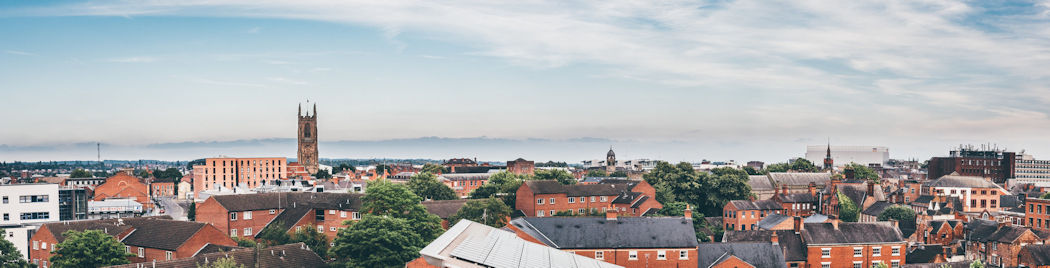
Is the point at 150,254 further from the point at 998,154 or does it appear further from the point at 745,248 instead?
the point at 998,154

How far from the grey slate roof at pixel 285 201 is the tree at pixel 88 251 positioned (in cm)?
2436

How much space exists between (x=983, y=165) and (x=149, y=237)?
6919 inches

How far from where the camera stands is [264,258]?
52.8 metres

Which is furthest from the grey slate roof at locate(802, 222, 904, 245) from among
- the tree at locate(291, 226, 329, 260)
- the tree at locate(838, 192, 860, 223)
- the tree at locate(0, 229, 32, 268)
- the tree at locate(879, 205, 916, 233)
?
the tree at locate(0, 229, 32, 268)

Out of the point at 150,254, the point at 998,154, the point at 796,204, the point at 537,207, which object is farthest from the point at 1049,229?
the point at 998,154

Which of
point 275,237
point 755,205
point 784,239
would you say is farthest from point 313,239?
point 755,205

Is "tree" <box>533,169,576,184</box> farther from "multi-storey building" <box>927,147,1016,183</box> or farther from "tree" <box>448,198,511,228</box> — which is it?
"multi-storey building" <box>927,147,1016,183</box>

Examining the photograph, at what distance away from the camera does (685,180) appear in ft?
340

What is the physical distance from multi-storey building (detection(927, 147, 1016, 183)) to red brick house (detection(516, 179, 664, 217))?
108424 millimetres

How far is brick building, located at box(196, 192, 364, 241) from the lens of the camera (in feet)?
261

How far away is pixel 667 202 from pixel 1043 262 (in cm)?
4012

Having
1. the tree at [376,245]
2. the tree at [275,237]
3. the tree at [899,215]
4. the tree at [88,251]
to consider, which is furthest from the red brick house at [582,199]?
the tree at [88,251]

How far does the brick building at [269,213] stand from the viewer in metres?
79.5

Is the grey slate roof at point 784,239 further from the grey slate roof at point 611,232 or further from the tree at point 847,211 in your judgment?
the tree at point 847,211
